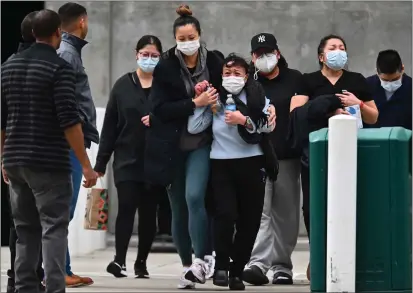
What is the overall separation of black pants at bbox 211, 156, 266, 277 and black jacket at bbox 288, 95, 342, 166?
1.43 feet

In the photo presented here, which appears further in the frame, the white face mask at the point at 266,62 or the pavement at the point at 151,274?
the white face mask at the point at 266,62

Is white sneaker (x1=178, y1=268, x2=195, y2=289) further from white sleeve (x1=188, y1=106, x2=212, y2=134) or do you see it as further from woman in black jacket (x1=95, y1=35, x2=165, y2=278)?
white sleeve (x1=188, y1=106, x2=212, y2=134)

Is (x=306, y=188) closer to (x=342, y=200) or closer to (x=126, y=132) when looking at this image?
(x=126, y=132)

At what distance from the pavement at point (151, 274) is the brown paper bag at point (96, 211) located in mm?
408

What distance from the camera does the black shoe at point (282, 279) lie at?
9.02m

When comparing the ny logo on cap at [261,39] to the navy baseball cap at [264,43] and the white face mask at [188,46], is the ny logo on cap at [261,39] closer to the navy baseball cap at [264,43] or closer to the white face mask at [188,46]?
the navy baseball cap at [264,43]

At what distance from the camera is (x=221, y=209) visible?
8320mm

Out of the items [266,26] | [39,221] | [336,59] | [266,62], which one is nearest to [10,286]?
[39,221]

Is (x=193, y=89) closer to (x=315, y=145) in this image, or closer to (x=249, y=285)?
(x=249, y=285)

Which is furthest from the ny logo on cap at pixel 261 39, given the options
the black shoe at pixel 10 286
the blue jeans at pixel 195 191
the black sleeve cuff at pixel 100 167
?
the black shoe at pixel 10 286

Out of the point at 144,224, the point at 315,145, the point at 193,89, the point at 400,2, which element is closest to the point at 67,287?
the point at 144,224

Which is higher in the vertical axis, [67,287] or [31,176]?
[31,176]

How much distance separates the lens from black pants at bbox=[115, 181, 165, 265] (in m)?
9.27

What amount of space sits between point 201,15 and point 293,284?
354cm
